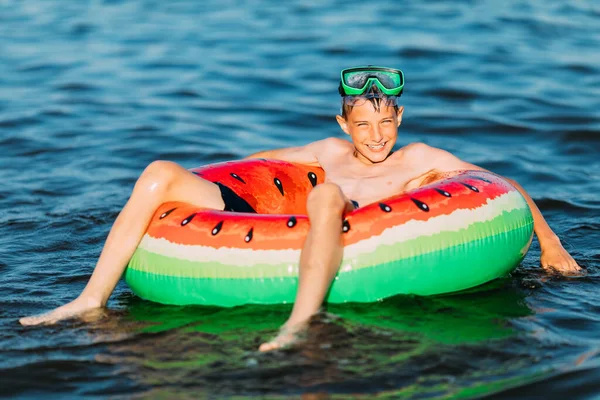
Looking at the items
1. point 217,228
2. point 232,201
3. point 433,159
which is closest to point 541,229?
point 433,159

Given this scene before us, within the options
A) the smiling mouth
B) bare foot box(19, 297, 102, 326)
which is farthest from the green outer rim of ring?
the smiling mouth

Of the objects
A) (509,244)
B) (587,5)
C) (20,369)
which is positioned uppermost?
(587,5)

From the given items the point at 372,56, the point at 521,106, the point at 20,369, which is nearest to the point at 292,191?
the point at 20,369

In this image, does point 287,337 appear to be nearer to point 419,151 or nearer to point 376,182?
point 376,182

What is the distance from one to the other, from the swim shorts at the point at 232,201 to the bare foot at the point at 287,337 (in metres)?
1.22

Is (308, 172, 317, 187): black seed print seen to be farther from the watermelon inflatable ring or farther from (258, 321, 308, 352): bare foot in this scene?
(258, 321, 308, 352): bare foot

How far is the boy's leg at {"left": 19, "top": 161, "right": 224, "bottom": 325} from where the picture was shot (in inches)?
204

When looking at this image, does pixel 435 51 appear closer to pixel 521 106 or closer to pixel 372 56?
pixel 372 56

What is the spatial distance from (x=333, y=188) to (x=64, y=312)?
162cm

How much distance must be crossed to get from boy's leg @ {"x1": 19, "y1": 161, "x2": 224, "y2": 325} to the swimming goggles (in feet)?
3.92

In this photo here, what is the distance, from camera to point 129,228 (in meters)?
5.27

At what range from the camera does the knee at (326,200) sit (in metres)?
4.86

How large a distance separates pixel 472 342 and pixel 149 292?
6.14 ft

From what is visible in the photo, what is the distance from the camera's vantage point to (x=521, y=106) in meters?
11.0
